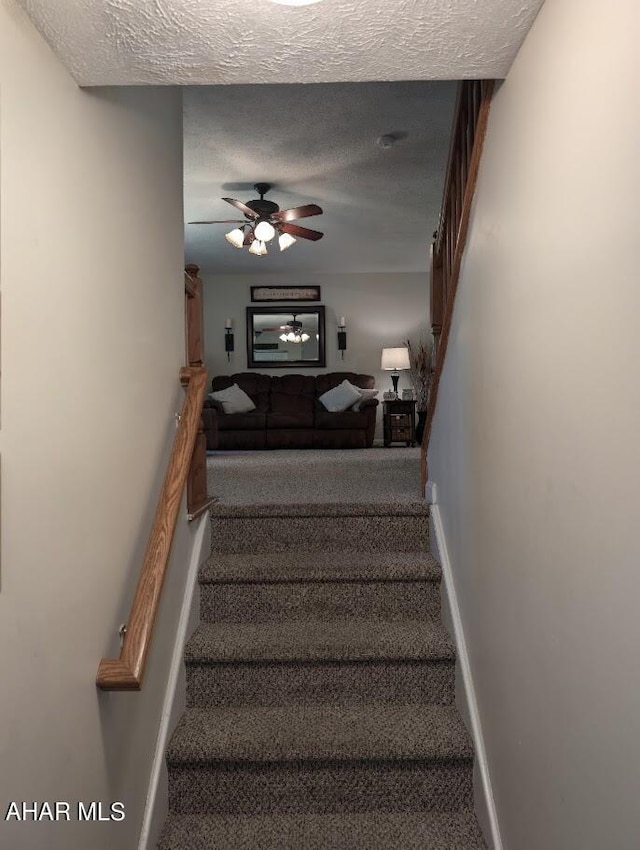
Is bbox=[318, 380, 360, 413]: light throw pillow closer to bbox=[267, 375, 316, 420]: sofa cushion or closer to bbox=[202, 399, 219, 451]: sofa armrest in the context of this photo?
bbox=[267, 375, 316, 420]: sofa cushion

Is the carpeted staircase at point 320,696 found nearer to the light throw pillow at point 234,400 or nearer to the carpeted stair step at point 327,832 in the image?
the carpeted stair step at point 327,832

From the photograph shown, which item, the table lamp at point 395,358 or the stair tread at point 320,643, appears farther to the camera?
the table lamp at point 395,358

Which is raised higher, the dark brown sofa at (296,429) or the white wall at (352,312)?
the white wall at (352,312)

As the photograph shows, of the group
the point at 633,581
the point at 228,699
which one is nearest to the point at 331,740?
the point at 228,699

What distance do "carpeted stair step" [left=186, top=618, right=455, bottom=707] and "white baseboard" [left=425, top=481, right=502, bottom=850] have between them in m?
0.10

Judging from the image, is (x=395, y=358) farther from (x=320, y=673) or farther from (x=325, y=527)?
(x=320, y=673)

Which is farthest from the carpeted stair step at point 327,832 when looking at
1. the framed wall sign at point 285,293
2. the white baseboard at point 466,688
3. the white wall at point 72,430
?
the framed wall sign at point 285,293

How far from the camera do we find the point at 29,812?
3.92ft

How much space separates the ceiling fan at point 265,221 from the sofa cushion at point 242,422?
210cm

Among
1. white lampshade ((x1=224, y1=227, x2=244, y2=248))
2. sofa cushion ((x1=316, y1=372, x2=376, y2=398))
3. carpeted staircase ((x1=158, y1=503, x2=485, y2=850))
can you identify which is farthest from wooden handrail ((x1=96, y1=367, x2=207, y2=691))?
sofa cushion ((x1=316, y1=372, x2=376, y2=398))

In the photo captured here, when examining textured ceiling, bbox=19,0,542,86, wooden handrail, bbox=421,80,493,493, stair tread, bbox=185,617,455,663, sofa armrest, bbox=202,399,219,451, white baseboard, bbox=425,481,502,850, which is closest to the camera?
textured ceiling, bbox=19,0,542,86

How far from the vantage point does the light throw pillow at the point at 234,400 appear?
7059 mm

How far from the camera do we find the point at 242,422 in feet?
22.4

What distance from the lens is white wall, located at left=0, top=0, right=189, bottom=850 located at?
3.88 ft
